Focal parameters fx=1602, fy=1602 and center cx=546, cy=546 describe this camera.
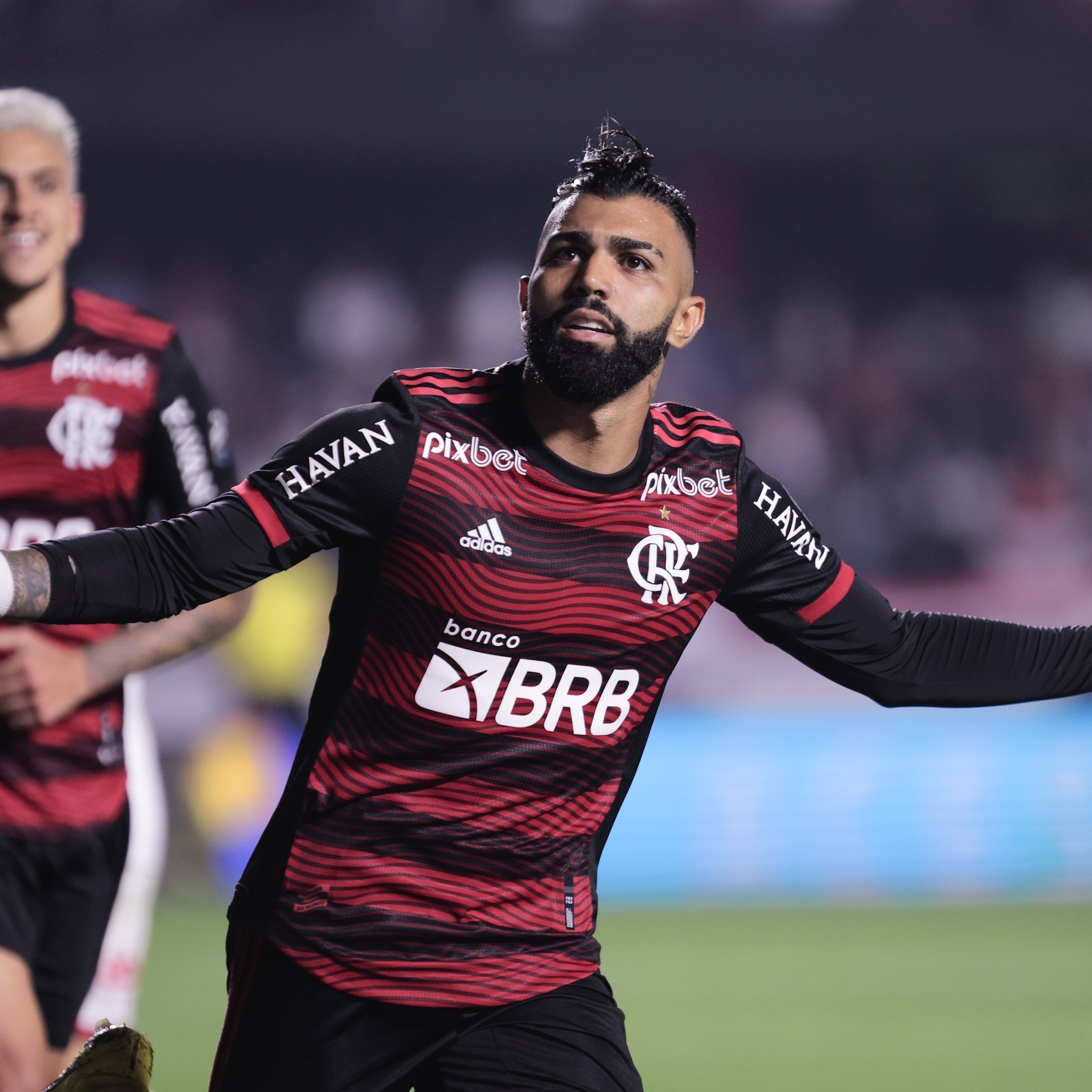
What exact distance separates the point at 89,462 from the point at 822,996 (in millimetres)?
4696

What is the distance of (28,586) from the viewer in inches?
90.5

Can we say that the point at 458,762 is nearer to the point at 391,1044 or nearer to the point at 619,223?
the point at 391,1044

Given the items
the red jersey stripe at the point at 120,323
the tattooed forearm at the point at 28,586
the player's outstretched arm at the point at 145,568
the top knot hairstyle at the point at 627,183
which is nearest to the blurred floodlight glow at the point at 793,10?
the red jersey stripe at the point at 120,323

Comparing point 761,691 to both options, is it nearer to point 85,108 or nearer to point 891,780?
point 891,780

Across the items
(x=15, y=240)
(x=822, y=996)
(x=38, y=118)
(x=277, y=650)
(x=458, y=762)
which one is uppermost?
(x=38, y=118)

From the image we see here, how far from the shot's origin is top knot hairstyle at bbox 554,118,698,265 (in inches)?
113

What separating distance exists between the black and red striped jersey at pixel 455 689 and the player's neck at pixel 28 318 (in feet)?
4.63


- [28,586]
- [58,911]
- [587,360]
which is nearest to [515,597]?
[587,360]

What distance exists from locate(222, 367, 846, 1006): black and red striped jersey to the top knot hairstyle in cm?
44

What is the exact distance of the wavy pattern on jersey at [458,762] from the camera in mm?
2645

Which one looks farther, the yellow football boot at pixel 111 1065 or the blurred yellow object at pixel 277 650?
the blurred yellow object at pixel 277 650

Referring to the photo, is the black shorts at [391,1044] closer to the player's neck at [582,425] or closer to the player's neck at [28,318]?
the player's neck at [582,425]

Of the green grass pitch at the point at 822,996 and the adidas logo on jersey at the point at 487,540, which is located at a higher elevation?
the adidas logo on jersey at the point at 487,540

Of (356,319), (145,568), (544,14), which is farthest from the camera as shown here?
(544,14)
